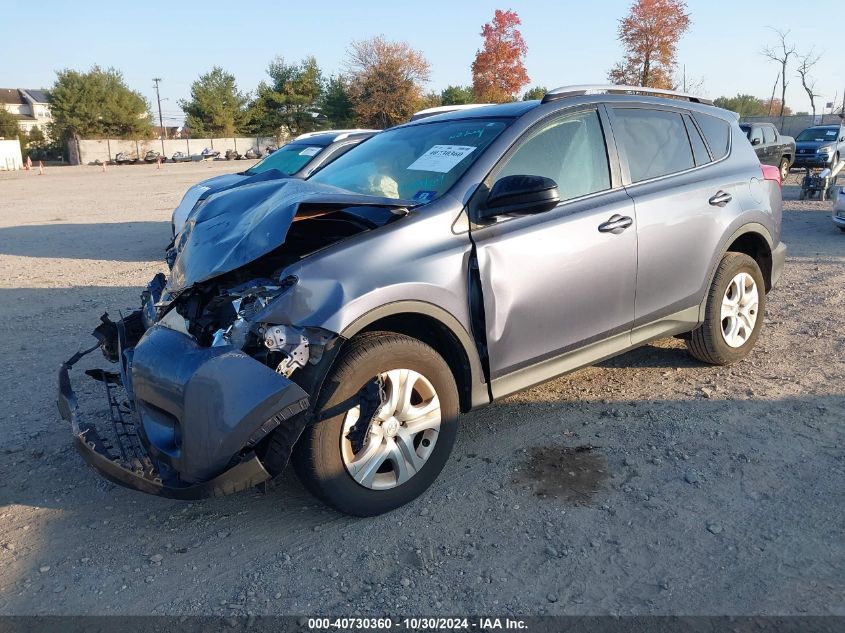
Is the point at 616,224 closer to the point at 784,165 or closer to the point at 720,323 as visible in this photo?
the point at 720,323

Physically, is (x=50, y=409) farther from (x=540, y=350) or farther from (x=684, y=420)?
(x=684, y=420)

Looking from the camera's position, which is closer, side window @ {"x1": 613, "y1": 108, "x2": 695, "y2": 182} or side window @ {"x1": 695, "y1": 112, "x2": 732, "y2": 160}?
side window @ {"x1": 613, "y1": 108, "x2": 695, "y2": 182}

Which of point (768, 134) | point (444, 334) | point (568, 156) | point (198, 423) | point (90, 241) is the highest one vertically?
point (768, 134)

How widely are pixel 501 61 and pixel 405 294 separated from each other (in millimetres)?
47222

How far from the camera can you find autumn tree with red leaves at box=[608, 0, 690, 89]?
130 feet

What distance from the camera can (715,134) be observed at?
4.75 metres

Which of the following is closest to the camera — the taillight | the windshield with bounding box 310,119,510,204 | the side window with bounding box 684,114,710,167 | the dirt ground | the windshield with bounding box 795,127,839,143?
the dirt ground

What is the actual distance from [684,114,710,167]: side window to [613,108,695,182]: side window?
0.17 ft

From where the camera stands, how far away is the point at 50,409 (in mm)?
4461

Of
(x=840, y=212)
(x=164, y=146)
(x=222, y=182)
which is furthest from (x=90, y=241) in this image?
(x=164, y=146)

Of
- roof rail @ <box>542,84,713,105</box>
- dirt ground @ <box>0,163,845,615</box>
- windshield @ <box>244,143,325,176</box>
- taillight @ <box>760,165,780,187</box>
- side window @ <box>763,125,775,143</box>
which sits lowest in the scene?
dirt ground @ <box>0,163,845,615</box>

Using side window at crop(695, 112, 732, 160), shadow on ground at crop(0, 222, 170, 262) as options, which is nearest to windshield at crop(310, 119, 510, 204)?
side window at crop(695, 112, 732, 160)

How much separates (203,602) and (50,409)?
8.19ft

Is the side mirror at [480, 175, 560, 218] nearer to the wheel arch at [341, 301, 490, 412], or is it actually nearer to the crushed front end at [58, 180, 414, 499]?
the crushed front end at [58, 180, 414, 499]
